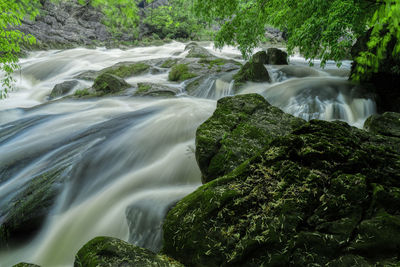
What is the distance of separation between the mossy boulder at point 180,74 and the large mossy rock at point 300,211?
9.69 m

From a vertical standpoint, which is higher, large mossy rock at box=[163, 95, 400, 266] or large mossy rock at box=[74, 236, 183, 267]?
large mossy rock at box=[163, 95, 400, 266]

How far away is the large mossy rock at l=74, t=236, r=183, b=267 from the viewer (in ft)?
5.94

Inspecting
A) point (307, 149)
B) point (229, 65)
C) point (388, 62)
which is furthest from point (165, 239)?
point (229, 65)

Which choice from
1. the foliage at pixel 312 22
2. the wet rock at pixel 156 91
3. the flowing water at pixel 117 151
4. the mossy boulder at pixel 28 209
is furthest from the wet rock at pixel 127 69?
the mossy boulder at pixel 28 209

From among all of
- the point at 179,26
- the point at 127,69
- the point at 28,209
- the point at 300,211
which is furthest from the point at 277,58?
the point at 179,26

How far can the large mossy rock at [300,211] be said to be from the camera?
1583mm

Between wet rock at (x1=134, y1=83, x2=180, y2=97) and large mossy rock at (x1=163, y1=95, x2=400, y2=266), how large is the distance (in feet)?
26.0

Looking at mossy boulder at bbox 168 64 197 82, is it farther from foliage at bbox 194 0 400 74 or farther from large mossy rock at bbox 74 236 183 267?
large mossy rock at bbox 74 236 183 267

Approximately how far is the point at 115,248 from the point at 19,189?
11.5 ft

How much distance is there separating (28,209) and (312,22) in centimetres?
611

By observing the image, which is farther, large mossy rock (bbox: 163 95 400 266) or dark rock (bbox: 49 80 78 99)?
dark rock (bbox: 49 80 78 99)

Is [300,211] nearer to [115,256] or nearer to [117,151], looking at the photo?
[115,256]

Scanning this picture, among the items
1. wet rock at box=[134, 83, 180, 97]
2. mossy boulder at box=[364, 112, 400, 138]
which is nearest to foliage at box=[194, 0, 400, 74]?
mossy boulder at box=[364, 112, 400, 138]

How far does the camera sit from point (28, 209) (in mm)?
3637
